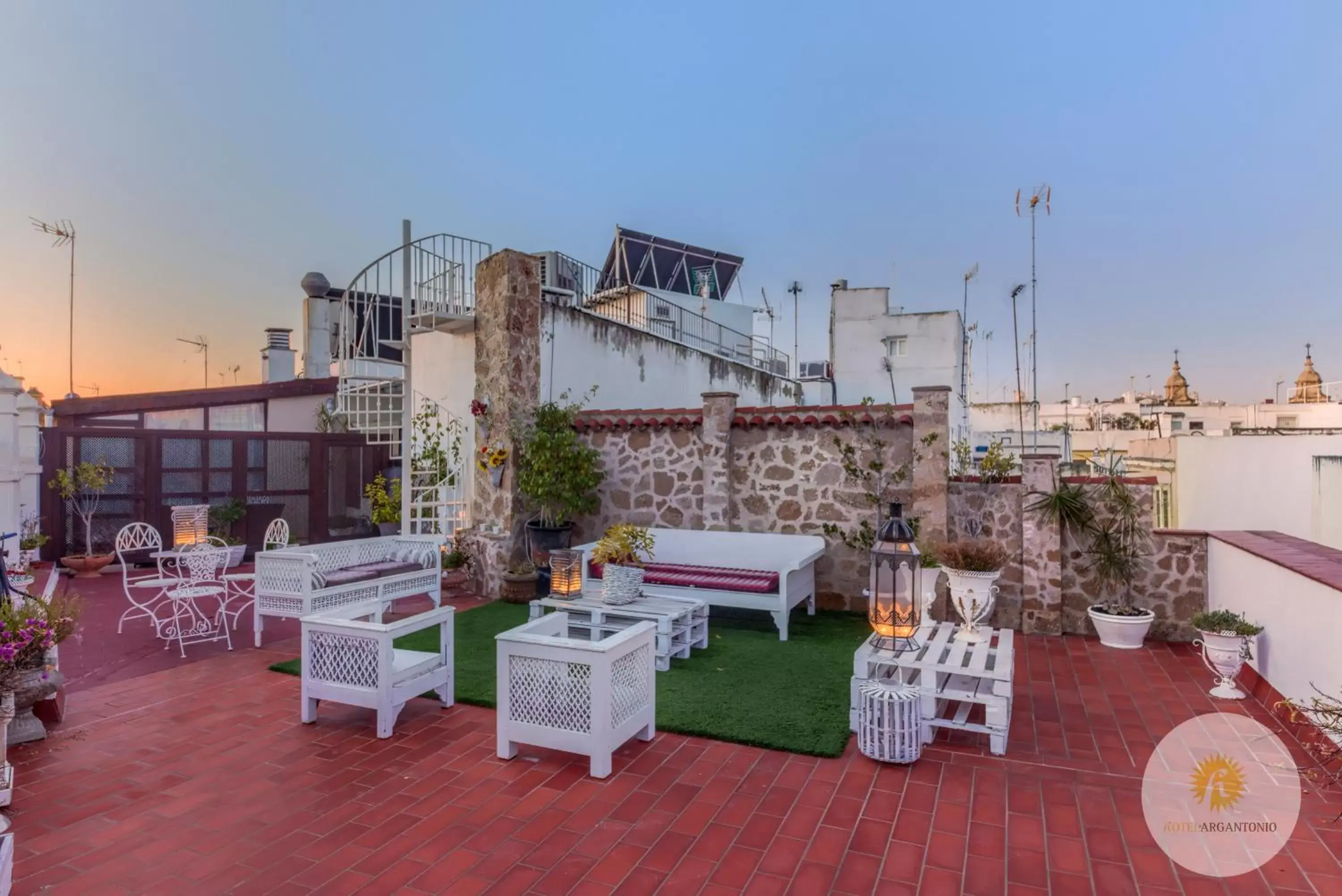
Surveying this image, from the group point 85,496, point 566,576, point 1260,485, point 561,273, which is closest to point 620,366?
point 561,273

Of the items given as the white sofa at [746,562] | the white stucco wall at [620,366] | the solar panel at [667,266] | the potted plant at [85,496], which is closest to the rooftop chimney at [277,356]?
the potted plant at [85,496]

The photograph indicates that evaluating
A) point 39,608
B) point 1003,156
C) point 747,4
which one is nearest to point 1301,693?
point 39,608

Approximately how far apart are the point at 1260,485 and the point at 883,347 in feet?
39.2

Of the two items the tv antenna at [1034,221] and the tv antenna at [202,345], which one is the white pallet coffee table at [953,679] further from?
the tv antenna at [202,345]

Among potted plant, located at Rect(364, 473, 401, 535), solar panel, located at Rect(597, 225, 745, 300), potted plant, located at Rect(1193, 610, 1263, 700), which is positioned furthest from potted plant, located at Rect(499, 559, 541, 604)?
solar panel, located at Rect(597, 225, 745, 300)

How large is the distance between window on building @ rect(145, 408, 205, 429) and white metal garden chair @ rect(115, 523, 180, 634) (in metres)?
1.66

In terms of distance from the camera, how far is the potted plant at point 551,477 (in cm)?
796

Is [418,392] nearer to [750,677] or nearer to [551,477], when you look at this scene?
[551,477]

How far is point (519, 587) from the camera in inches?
308

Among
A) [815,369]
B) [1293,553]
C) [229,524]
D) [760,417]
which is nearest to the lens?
[1293,553]

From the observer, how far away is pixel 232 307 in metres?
11.9

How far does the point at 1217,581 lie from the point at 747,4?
29.3ft

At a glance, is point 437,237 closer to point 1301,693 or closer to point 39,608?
point 39,608

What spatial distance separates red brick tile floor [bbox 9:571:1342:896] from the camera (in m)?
2.60
